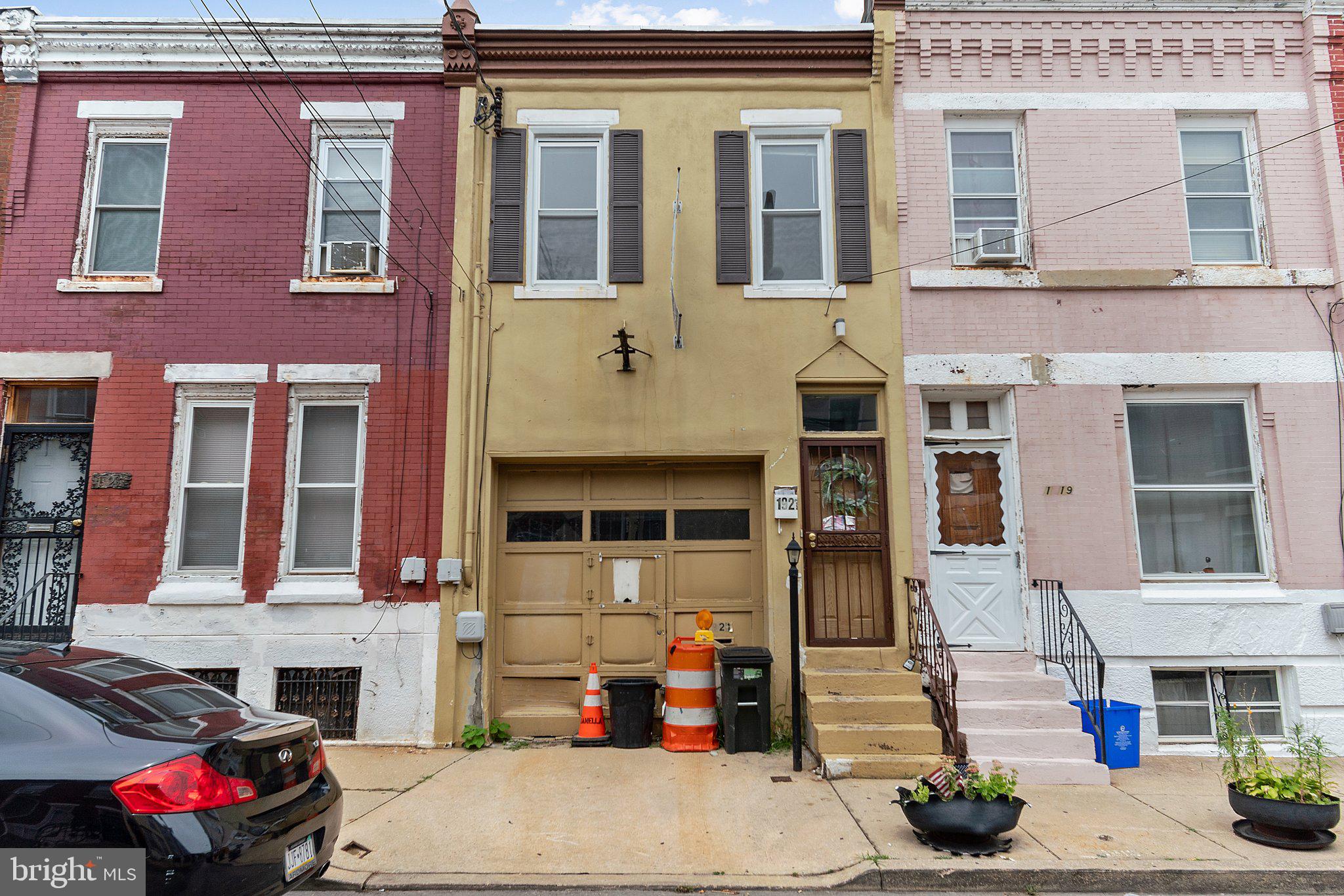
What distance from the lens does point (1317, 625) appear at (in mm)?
8398

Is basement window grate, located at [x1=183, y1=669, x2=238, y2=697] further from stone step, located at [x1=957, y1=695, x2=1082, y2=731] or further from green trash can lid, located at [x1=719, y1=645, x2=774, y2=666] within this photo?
stone step, located at [x1=957, y1=695, x2=1082, y2=731]

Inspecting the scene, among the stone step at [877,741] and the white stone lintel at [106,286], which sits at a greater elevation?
the white stone lintel at [106,286]

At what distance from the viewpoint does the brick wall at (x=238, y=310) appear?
28.4 ft

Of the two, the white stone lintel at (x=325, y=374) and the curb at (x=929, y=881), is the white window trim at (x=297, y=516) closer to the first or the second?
A: the white stone lintel at (x=325, y=374)

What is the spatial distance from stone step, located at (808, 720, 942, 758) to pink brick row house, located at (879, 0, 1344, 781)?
1.15 metres

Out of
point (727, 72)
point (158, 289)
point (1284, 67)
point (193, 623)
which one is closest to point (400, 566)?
point (193, 623)

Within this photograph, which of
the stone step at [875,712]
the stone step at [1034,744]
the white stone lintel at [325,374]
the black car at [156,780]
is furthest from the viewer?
the white stone lintel at [325,374]

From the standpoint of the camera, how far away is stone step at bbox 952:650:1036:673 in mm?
8219

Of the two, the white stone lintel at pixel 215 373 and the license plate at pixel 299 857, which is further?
the white stone lintel at pixel 215 373

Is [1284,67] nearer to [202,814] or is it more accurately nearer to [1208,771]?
[1208,771]

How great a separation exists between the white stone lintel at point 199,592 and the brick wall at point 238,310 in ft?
0.53

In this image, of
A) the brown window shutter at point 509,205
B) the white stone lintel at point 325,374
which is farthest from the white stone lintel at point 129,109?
the brown window shutter at point 509,205

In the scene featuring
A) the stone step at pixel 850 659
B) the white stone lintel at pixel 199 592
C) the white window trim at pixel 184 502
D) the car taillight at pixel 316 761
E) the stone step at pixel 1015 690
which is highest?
the white window trim at pixel 184 502

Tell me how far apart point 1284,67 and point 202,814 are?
1213 cm
